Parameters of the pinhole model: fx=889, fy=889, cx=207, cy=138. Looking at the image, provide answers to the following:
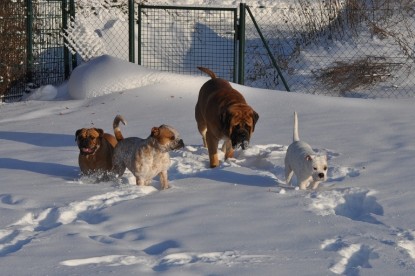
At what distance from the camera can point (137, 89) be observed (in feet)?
41.5

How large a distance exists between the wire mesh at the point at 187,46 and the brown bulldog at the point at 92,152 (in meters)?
6.88

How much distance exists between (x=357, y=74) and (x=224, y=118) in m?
7.30

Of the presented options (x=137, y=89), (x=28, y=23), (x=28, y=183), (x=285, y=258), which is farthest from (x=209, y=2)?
(x=285, y=258)

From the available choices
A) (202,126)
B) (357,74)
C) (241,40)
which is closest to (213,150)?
(202,126)

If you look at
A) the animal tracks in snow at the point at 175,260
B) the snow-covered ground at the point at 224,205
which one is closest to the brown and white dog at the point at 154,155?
the snow-covered ground at the point at 224,205

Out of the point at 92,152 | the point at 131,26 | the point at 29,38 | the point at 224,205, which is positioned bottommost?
the point at 224,205

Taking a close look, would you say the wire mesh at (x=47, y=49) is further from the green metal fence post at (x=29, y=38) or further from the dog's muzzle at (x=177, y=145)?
the dog's muzzle at (x=177, y=145)

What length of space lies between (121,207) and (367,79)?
9.35 m

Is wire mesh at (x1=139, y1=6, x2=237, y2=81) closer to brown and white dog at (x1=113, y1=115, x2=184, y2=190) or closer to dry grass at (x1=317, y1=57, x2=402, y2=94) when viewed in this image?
dry grass at (x1=317, y1=57, x2=402, y2=94)

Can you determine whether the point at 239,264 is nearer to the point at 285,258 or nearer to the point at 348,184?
the point at 285,258

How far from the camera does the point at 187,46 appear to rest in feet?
59.7

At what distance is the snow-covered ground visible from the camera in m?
5.47

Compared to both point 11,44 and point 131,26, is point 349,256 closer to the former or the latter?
point 131,26

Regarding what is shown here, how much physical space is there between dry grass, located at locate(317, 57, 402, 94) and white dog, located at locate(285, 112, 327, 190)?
7755 mm
